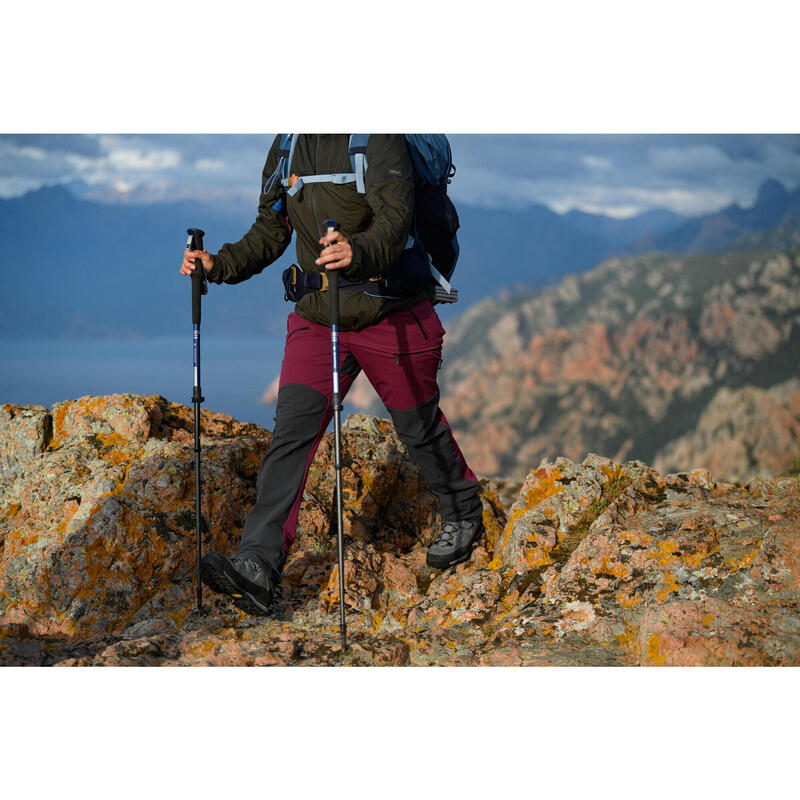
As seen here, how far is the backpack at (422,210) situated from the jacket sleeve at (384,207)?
0.32 ft

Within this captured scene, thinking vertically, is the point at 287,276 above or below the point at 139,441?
above

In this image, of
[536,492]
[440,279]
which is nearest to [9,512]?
[440,279]

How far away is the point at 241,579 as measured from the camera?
539 centimetres

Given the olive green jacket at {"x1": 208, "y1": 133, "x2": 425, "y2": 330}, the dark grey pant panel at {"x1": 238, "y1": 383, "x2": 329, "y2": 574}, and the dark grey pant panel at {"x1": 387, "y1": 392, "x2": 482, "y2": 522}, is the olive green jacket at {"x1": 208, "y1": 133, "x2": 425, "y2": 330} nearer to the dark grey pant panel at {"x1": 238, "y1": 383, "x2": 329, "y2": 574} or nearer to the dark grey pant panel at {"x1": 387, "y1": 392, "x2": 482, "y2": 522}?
the dark grey pant panel at {"x1": 238, "y1": 383, "x2": 329, "y2": 574}

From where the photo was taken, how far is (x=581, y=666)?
15.7ft

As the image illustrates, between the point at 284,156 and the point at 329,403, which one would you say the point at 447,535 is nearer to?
the point at 329,403

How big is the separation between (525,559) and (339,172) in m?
2.98

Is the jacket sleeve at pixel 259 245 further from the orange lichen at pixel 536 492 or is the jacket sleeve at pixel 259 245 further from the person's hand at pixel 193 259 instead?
the orange lichen at pixel 536 492

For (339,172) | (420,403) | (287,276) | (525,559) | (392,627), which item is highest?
(339,172)

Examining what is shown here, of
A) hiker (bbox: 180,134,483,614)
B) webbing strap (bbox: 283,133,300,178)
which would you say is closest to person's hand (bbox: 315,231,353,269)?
hiker (bbox: 180,134,483,614)

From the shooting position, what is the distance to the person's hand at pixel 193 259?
19.9 feet

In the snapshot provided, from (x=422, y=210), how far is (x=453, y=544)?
98.0 inches

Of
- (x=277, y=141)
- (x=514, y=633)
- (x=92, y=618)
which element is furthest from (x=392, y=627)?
(x=277, y=141)

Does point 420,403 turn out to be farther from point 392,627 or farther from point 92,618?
point 92,618
